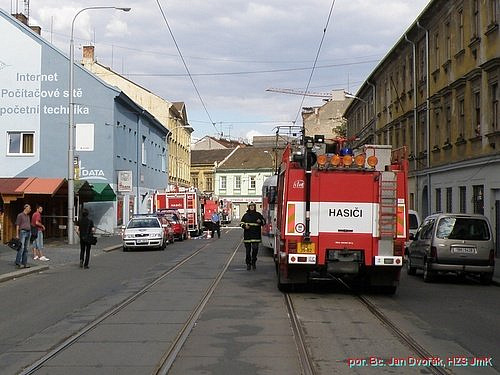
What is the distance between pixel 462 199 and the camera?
28.4 m

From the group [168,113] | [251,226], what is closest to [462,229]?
[251,226]

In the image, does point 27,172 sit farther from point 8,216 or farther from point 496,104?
point 496,104

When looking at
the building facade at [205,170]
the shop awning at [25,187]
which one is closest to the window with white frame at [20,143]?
the shop awning at [25,187]

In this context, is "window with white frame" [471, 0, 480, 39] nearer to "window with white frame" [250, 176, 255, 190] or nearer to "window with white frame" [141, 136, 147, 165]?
"window with white frame" [141, 136, 147, 165]

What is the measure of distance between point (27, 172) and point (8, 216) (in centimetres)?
1116

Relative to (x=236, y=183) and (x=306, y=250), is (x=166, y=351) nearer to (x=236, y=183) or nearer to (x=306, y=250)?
(x=306, y=250)

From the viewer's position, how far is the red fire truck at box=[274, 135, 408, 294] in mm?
13039

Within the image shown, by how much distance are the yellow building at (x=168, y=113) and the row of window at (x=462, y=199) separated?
90.9 feet

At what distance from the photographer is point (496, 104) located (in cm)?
2417

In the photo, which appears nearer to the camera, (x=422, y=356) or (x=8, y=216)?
(x=422, y=356)

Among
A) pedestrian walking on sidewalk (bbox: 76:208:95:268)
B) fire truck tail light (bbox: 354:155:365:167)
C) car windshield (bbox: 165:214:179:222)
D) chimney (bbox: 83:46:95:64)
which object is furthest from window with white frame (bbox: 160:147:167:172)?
fire truck tail light (bbox: 354:155:365:167)

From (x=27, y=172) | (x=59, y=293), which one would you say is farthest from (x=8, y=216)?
(x=59, y=293)

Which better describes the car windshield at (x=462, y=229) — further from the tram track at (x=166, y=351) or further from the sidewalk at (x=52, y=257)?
the tram track at (x=166, y=351)

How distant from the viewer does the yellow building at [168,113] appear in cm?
5797
